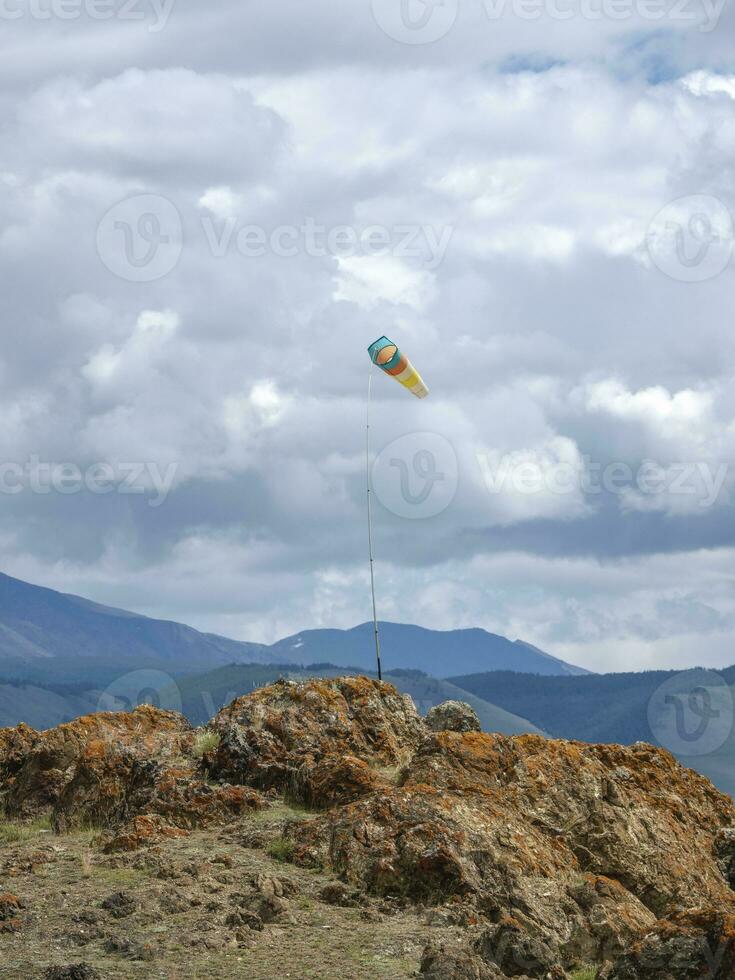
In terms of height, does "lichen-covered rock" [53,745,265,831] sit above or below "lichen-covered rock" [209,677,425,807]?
below

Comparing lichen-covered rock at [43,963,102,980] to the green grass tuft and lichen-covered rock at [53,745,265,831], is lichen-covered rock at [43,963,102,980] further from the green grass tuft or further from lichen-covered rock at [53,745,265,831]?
the green grass tuft

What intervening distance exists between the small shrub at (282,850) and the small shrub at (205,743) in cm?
464

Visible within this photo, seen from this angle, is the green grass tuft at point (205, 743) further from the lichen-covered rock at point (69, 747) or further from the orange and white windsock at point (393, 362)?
the orange and white windsock at point (393, 362)

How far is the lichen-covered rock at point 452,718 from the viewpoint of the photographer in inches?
1174

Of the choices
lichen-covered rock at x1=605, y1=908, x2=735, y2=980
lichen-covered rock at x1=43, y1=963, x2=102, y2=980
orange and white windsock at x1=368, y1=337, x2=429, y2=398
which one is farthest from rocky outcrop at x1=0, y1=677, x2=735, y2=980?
orange and white windsock at x1=368, y1=337, x2=429, y2=398

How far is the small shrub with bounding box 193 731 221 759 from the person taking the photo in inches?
1041

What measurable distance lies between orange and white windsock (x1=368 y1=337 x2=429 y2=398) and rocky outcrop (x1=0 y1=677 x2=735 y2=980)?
892 cm

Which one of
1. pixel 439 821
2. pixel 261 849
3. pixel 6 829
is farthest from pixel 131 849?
pixel 439 821

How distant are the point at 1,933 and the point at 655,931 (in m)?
9.07

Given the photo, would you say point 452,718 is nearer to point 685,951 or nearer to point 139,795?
point 139,795

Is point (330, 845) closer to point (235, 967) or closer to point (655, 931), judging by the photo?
point (235, 967)

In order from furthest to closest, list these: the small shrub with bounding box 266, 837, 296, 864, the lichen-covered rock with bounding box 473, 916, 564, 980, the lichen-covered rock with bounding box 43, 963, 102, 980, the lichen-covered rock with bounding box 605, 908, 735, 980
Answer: the small shrub with bounding box 266, 837, 296, 864 < the lichen-covered rock with bounding box 473, 916, 564, 980 < the lichen-covered rock with bounding box 43, 963, 102, 980 < the lichen-covered rock with bounding box 605, 908, 735, 980

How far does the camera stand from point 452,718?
29953 mm

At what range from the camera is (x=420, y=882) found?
66.8ft
